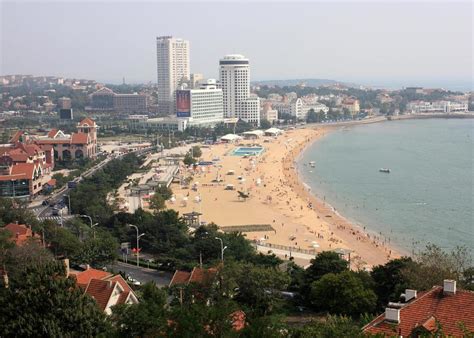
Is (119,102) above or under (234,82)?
under

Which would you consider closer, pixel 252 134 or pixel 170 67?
pixel 252 134

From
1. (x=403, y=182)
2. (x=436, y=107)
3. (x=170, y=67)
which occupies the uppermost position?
(x=170, y=67)

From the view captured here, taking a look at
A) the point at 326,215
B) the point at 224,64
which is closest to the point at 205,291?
the point at 326,215

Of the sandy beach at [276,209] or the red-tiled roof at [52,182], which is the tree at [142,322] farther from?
the red-tiled roof at [52,182]

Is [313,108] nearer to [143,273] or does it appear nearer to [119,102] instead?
[119,102]

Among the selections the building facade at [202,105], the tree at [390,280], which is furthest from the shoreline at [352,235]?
the building facade at [202,105]

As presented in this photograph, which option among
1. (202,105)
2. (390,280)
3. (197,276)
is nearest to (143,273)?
(197,276)

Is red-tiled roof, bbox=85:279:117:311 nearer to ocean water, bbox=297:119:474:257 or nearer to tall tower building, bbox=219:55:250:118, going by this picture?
ocean water, bbox=297:119:474:257
